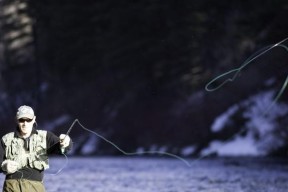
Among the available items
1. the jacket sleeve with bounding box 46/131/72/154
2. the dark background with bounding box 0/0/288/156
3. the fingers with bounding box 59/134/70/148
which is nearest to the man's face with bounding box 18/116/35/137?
the jacket sleeve with bounding box 46/131/72/154

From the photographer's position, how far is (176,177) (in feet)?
72.2

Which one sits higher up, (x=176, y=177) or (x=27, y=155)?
(x=176, y=177)

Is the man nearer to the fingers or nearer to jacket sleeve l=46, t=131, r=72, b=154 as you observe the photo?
jacket sleeve l=46, t=131, r=72, b=154

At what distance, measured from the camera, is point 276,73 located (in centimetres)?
3403

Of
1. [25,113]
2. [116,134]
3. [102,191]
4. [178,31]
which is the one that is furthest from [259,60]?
[25,113]

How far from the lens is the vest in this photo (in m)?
7.46

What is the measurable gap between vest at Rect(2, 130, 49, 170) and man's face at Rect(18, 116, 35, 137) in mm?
90

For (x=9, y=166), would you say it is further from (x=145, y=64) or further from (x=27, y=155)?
(x=145, y=64)

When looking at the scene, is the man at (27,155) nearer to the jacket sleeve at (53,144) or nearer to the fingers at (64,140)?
the jacket sleeve at (53,144)

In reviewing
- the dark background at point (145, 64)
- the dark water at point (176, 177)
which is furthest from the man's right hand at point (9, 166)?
the dark background at point (145, 64)

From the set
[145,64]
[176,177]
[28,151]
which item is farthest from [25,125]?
[145,64]

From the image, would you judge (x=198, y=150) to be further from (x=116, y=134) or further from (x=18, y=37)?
(x=18, y=37)

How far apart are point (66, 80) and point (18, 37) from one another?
5748 millimetres

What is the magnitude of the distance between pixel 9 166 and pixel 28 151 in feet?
0.82
